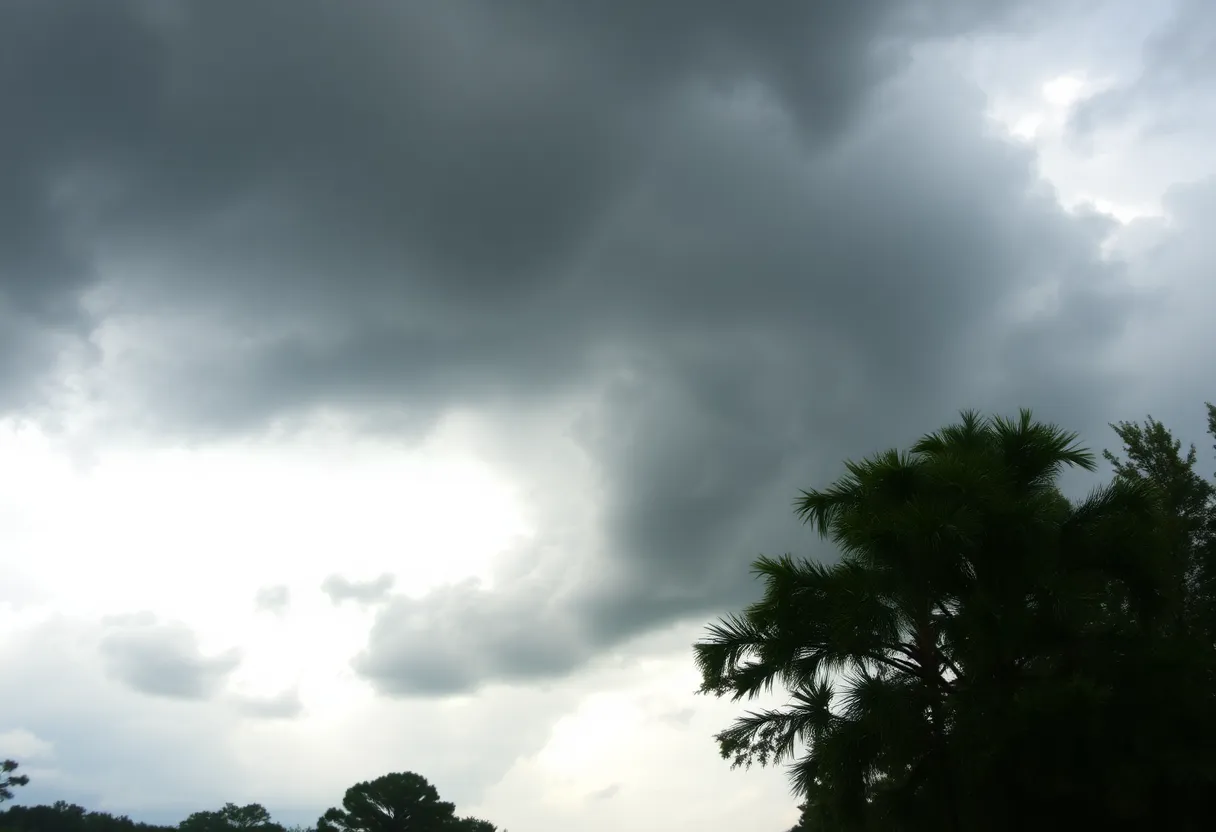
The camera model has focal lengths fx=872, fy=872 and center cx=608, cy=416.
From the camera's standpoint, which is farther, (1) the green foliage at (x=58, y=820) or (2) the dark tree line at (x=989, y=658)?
(1) the green foliage at (x=58, y=820)

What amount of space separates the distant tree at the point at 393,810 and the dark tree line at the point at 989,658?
76.9m

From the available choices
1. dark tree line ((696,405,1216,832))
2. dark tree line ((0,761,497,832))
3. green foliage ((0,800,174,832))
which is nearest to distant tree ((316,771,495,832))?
dark tree line ((0,761,497,832))

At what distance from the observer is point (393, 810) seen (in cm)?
8350

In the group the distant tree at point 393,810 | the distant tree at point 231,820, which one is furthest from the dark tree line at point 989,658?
the distant tree at point 231,820

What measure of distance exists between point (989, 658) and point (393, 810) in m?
81.7

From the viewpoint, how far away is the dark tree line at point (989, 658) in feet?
44.7

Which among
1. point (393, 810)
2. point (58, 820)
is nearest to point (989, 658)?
point (393, 810)

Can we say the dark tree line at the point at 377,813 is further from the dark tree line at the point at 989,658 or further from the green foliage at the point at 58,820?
the dark tree line at the point at 989,658

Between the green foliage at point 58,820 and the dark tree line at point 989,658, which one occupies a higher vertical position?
the green foliage at point 58,820

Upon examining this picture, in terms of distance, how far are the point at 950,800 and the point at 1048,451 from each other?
260 inches

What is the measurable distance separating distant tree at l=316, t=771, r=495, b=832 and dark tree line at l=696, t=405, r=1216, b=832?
76.9m

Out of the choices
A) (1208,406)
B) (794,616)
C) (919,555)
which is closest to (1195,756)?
(919,555)

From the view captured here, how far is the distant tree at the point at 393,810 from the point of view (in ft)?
272

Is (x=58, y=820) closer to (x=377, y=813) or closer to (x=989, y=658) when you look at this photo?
(x=377, y=813)
